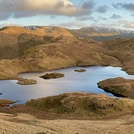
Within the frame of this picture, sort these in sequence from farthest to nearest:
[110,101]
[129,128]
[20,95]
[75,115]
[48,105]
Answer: [20,95]
[48,105]
[110,101]
[75,115]
[129,128]

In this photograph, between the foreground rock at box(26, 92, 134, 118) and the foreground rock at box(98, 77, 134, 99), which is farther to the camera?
the foreground rock at box(98, 77, 134, 99)

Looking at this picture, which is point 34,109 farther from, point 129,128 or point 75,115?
point 129,128

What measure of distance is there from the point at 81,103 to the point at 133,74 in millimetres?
106207

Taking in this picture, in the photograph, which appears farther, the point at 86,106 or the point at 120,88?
the point at 120,88

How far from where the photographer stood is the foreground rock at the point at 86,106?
240 ft

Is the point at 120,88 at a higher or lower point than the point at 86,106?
higher

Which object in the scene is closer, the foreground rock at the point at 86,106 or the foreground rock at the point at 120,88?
the foreground rock at the point at 86,106

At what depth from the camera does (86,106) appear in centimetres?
7662

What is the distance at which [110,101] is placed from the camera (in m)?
78.1

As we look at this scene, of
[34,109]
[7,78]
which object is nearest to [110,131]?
[34,109]

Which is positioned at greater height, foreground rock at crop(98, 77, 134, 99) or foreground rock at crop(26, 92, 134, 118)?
foreground rock at crop(98, 77, 134, 99)

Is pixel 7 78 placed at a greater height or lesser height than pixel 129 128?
greater

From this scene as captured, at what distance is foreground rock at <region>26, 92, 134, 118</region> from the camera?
240 feet

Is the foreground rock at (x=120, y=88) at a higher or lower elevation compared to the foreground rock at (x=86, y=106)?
higher
